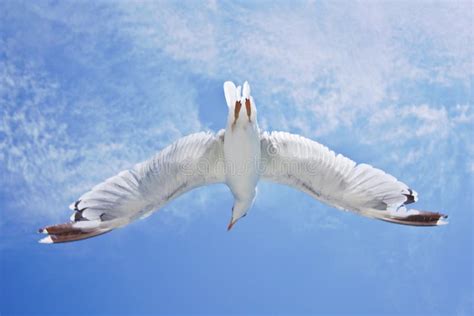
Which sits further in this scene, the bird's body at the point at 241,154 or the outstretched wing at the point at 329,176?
the outstretched wing at the point at 329,176

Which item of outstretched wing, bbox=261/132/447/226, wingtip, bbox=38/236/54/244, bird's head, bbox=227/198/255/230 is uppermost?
outstretched wing, bbox=261/132/447/226

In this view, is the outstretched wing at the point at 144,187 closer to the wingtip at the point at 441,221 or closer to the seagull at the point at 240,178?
the seagull at the point at 240,178

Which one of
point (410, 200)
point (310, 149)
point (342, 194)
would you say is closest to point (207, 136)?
point (310, 149)

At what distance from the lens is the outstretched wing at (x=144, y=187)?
17.7 ft

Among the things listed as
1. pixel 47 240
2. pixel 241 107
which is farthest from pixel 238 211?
pixel 47 240

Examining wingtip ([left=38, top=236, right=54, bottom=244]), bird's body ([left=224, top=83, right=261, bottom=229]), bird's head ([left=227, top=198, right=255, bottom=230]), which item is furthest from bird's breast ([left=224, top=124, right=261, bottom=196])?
wingtip ([left=38, top=236, right=54, bottom=244])

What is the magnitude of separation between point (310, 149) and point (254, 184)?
31.4 inches

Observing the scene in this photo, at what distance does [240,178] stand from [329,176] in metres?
1.05

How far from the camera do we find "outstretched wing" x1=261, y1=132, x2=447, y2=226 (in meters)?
5.78

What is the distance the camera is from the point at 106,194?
18.3 feet

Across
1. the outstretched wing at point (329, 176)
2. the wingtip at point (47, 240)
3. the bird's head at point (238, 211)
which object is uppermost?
the outstretched wing at point (329, 176)

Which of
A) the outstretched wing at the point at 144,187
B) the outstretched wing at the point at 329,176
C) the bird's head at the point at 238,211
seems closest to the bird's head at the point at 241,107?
the outstretched wing at the point at 144,187

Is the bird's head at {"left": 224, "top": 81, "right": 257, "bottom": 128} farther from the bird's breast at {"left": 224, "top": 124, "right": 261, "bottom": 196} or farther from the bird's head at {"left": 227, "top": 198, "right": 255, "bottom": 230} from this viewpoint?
the bird's head at {"left": 227, "top": 198, "right": 255, "bottom": 230}

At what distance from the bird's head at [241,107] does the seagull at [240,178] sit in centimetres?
1
